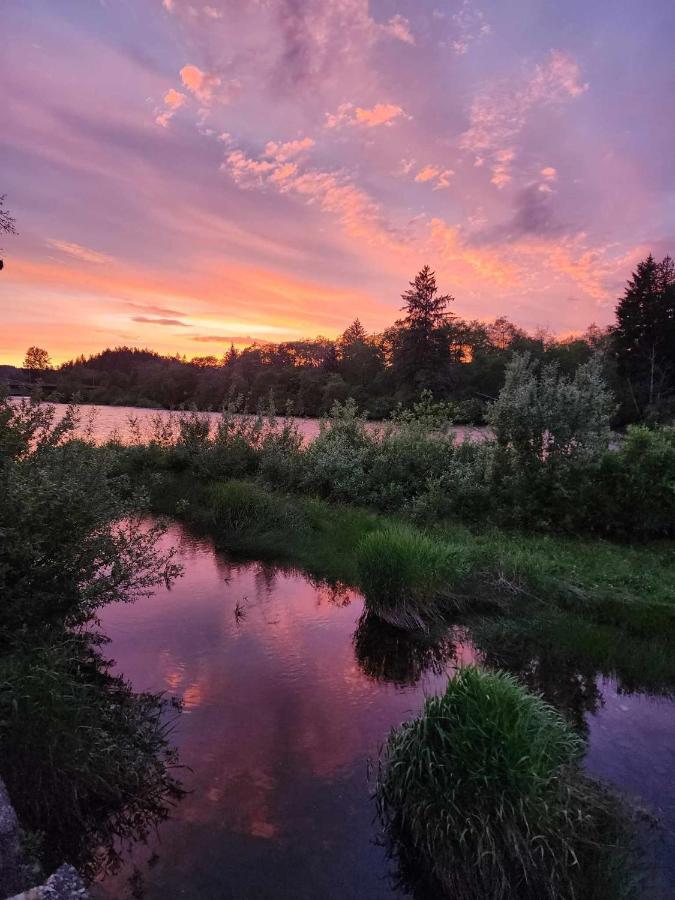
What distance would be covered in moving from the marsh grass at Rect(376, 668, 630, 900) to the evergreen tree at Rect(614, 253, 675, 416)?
5295 centimetres

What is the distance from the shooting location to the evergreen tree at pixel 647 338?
52.0 metres

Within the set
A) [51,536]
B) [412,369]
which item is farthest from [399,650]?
[412,369]

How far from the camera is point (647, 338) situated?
176ft

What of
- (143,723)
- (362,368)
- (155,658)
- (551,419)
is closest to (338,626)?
(155,658)

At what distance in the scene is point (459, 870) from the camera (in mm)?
4094

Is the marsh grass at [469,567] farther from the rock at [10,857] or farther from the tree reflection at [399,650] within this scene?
the rock at [10,857]

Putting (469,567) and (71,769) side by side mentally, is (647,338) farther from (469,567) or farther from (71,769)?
(71,769)

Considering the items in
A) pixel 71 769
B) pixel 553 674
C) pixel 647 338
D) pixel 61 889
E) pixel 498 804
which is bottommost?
pixel 553 674

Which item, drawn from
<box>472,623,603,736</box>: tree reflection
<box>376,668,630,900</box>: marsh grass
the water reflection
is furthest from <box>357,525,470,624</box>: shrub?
<box>376,668,630,900</box>: marsh grass

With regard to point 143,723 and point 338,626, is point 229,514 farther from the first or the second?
point 143,723

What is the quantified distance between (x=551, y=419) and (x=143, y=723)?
10699 millimetres

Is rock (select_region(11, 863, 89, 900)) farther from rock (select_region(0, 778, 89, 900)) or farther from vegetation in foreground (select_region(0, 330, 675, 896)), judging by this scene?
vegetation in foreground (select_region(0, 330, 675, 896))

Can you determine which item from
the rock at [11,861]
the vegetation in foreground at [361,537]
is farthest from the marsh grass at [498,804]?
the rock at [11,861]

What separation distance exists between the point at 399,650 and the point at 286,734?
107 inches
